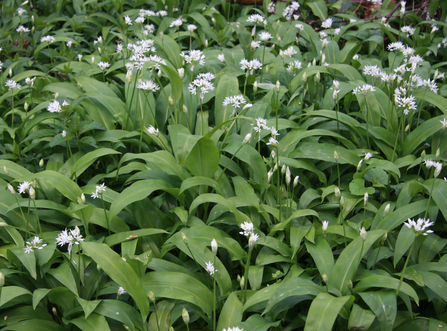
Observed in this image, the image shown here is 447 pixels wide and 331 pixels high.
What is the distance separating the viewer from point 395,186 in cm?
257

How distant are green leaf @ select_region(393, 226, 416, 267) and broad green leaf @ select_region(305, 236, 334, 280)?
1.18ft

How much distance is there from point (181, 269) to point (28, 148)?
166 cm

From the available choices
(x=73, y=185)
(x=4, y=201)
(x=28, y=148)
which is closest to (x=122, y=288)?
(x=73, y=185)

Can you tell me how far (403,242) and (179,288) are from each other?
131 centimetres

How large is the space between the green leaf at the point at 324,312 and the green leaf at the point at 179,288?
539 mm

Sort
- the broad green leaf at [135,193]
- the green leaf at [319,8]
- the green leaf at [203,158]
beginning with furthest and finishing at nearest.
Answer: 1. the green leaf at [319,8]
2. the green leaf at [203,158]
3. the broad green leaf at [135,193]

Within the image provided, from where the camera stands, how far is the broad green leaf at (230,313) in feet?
6.37

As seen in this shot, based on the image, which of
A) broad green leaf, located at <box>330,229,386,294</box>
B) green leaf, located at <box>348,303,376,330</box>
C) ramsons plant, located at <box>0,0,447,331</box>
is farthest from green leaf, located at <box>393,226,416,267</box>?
green leaf, located at <box>348,303,376,330</box>

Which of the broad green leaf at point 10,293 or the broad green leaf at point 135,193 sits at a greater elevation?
the broad green leaf at point 135,193

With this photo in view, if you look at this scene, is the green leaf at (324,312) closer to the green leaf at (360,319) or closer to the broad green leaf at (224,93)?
the green leaf at (360,319)

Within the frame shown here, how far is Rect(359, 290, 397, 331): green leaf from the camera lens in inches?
72.7

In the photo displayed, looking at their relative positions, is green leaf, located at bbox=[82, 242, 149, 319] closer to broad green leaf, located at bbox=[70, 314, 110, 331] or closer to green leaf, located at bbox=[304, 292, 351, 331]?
broad green leaf, located at bbox=[70, 314, 110, 331]

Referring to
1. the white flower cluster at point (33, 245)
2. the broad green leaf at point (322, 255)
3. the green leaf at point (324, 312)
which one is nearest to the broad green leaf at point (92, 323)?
the white flower cluster at point (33, 245)

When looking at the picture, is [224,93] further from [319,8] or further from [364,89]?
[319,8]
